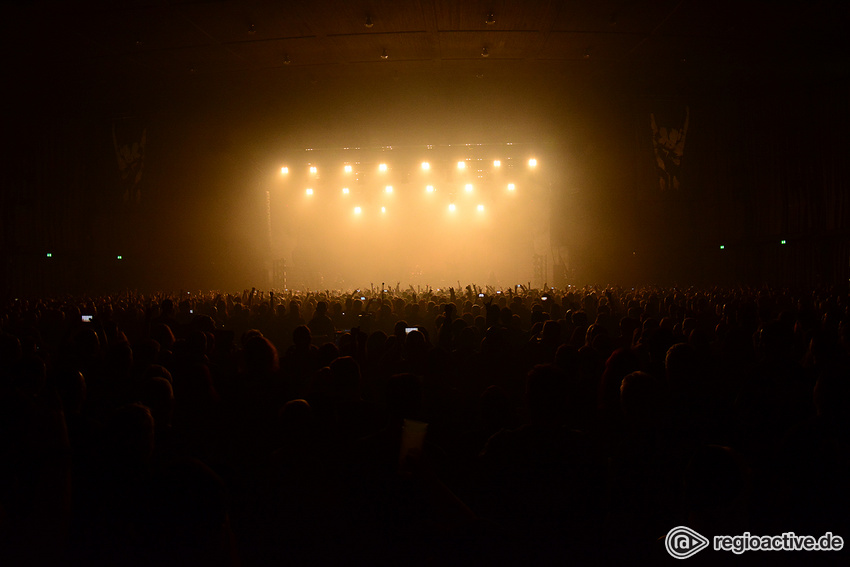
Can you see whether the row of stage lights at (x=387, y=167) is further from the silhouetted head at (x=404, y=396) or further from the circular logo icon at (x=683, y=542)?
the circular logo icon at (x=683, y=542)

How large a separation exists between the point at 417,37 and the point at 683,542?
13383 millimetres

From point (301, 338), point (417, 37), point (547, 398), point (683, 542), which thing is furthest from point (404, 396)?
point (417, 37)

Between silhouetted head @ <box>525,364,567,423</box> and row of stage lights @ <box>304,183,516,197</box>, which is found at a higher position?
row of stage lights @ <box>304,183,516,197</box>

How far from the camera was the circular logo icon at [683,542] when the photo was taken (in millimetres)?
2461

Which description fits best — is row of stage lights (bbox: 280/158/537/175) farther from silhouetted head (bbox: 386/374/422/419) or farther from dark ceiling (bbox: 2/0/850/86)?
silhouetted head (bbox: 386/374/422/419)

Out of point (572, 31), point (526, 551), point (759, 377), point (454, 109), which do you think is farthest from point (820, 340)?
point (454, 109)

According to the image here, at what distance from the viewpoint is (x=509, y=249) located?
120ft

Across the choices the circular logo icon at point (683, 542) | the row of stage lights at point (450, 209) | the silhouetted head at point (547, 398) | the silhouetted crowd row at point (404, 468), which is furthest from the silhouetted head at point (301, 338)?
the row of stage lights at point (450, 209)

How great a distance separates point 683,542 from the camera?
2.51 meters

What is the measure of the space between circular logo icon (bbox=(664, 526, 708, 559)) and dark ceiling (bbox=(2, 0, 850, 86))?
462 inches

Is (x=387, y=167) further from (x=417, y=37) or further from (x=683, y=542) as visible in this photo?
(x=683, y=542)

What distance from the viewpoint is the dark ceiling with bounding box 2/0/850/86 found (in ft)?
39.4

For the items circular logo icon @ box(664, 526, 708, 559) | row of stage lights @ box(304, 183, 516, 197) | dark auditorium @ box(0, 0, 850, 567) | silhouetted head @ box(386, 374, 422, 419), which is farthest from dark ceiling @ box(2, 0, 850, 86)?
row of stage lights @ box(304, 183, 516, 197)

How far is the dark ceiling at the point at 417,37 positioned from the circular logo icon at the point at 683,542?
38.5ft
